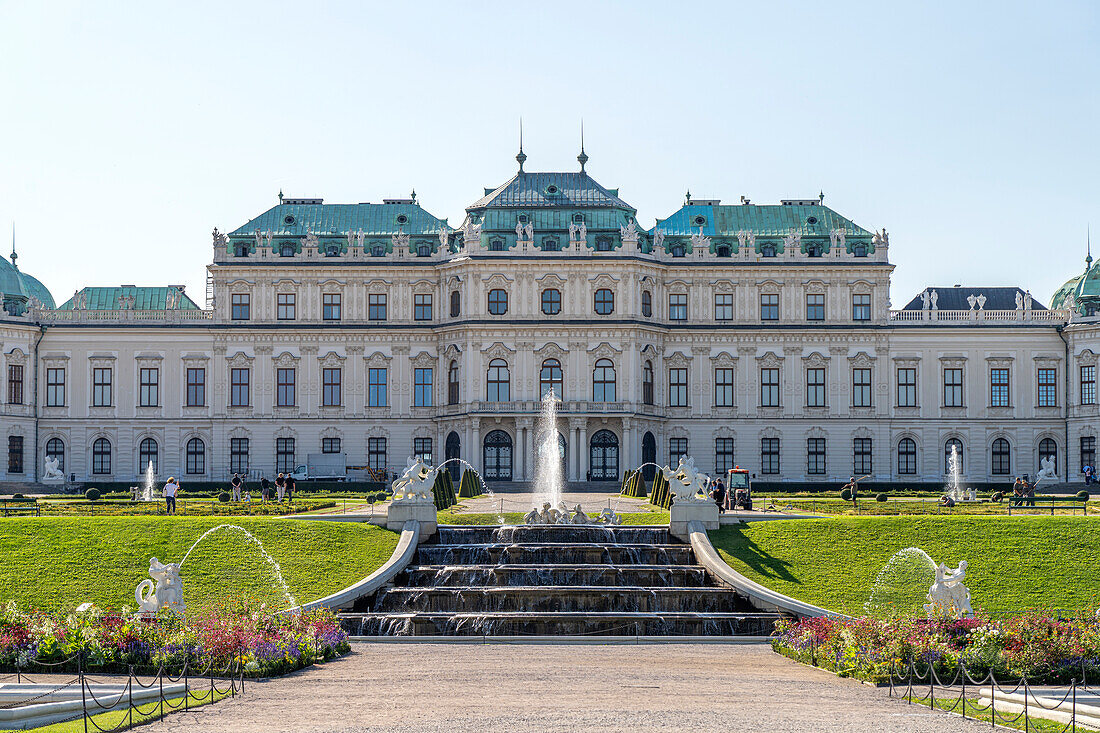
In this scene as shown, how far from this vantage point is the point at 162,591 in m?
29.8

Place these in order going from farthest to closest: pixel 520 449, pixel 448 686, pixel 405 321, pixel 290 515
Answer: pixel 405 321 → pixel 520 449 → pixel 290 515 → pixel 448 686

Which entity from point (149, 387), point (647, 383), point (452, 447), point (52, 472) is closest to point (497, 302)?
point (452, 447)

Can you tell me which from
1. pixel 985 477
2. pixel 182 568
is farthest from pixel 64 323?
pixel 985 477

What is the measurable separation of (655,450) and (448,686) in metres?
48.8

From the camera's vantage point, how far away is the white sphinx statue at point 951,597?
29891mm

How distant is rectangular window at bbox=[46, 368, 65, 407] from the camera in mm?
74938

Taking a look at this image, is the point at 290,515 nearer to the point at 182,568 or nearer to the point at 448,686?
the point at 182,568

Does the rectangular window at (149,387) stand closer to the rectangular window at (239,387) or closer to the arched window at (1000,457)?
the rectangular window at (239,387)

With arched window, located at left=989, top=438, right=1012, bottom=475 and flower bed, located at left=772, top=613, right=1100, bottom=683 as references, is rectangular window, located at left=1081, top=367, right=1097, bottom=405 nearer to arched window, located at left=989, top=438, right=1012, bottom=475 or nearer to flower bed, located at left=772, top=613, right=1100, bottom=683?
arched window, located at left=989, top=438, right=1012, bottom=475

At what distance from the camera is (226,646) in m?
26.0

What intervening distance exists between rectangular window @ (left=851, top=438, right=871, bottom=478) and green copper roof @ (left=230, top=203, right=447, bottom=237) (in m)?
24.7

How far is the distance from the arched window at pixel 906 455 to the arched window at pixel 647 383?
1349cm

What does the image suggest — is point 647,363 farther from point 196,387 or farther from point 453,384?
point 196,387

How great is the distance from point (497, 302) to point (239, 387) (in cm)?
1442
